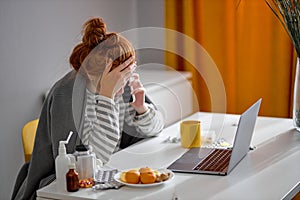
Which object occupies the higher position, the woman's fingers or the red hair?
the red hair

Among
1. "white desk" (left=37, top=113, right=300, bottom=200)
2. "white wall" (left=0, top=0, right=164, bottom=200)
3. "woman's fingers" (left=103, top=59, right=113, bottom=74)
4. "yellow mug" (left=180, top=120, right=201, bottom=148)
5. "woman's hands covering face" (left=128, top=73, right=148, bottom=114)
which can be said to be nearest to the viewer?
"white desk" (left=37, top=113, right=300, bottom=200)

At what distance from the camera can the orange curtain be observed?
3.44 meters

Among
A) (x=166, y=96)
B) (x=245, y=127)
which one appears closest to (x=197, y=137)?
(x=245, y=127)

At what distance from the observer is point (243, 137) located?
2.03 m

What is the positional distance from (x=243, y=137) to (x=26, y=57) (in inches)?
57.8

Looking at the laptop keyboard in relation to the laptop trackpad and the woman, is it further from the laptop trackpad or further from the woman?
the woman

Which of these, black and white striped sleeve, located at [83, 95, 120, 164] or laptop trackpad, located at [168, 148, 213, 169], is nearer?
laptop trackpad, located at [168, 148, 213, 169]

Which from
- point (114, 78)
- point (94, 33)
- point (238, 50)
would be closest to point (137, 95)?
point (114, 78)

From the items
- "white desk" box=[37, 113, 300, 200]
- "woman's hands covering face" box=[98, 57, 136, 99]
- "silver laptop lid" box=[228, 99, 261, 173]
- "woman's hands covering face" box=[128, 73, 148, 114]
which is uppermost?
"woman's hands covering face" box=[98, 57, 136, 99]

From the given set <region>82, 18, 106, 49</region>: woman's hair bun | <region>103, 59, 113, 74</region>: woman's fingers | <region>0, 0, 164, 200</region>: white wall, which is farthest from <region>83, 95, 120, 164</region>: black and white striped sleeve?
<region>0, 0, 164, 200</region>: white wall

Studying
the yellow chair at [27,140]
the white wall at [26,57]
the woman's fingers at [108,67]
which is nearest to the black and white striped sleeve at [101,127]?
the woman's fingers at [108,67]

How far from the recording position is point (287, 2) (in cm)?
230

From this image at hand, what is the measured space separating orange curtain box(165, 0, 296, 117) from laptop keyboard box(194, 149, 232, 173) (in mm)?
1404

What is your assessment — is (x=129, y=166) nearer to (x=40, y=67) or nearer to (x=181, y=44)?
(x=40, y=67)
